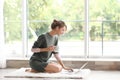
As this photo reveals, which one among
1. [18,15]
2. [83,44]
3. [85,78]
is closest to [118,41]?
[83,44]

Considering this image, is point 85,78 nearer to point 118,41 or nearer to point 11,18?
point 118,41

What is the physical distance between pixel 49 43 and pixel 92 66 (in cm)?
115

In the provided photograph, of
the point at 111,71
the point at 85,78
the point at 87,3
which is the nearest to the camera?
the point at 85,78

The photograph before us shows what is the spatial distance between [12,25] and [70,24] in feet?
3.69

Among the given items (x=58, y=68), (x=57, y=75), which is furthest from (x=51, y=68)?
(x=57, y=75)

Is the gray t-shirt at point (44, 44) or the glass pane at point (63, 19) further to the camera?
the glass pane at point (63, 19)

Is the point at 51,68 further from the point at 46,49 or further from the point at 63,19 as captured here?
the point at 63,19

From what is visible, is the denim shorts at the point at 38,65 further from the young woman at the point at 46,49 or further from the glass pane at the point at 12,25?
the glass pane at the point at 12,25

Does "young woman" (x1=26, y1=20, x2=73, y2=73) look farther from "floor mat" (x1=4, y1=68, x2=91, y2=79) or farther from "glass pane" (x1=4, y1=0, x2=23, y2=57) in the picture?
"glass pane" (x1=4, y1=0, x2=23, y2=57)

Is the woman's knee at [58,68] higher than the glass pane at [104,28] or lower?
lower

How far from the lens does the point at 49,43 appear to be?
4.81 metres

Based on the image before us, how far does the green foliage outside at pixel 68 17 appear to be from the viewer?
579 centimetres

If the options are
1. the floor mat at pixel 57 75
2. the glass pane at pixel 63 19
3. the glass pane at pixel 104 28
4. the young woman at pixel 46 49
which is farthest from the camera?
the glass pane at pixel 63 19

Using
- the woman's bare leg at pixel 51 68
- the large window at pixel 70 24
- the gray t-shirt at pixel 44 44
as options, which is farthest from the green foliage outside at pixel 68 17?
the woman's bare leg at pixel 51 68
